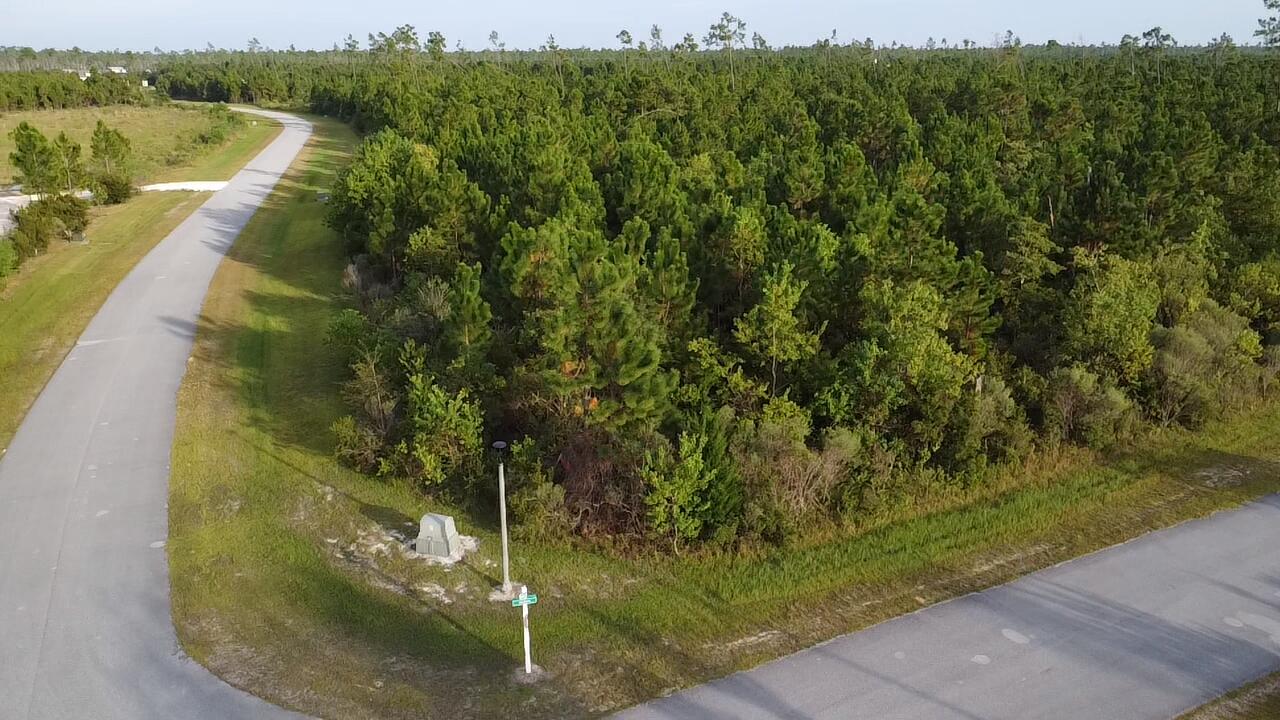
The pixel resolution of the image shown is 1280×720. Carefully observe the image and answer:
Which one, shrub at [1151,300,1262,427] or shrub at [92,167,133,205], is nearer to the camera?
shrub at [1151,300,1262,427]

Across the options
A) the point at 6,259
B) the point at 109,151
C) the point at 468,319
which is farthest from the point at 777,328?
the point at 109,151

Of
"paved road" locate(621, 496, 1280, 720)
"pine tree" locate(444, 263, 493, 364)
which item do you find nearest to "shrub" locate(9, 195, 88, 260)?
"pine tree" locate(444, 263, 493, 364)

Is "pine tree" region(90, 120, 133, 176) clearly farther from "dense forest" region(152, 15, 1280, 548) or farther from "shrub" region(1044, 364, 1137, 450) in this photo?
"shrub" region(1044, 364, 1137, 450)

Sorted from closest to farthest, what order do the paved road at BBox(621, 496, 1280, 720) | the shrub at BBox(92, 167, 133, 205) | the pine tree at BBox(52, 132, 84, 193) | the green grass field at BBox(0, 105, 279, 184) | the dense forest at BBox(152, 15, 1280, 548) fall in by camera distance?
the paved road at BBox(621, 496, 1280, 720) < the dense forest at BBox(152, 15, 1280, 548) < the pine tree at BBox(52, 132, 84, 193) < the shrub at BBox(92, 167, 133, 205) < the green grass field at BBox(0, 105, 279, 184)

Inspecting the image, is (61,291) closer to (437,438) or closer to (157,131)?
(437,438)

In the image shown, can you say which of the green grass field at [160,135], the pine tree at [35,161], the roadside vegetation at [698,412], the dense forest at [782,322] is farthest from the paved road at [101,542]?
the green grass field at [160,135]

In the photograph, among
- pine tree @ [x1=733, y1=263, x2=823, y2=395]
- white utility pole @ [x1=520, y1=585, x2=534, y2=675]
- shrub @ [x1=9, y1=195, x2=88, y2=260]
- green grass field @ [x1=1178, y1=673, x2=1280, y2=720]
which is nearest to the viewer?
green grass field @ [x1=1178, y1=673, x2=1280, y2=720]

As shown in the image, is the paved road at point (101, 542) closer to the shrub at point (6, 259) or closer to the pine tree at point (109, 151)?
the shrub at point (6, 259)
